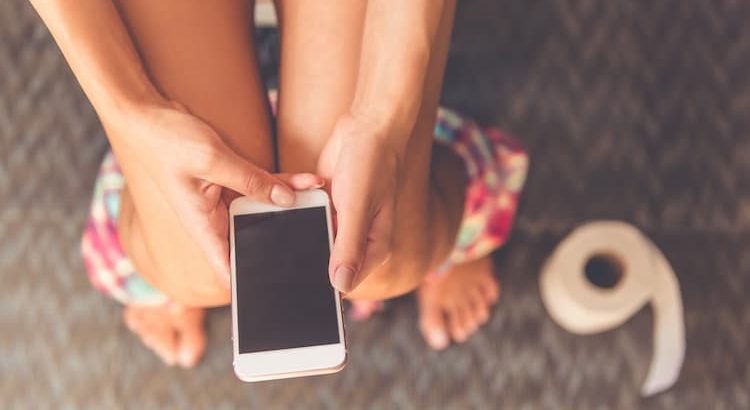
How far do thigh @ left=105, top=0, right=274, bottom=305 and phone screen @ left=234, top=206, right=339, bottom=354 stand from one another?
0.09m

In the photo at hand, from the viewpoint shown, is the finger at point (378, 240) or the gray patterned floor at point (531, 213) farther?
the gray patterned floor at point (531, 213)

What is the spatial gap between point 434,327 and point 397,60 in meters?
0.42

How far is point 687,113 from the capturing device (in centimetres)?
99

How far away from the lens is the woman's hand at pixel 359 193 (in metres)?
0.56

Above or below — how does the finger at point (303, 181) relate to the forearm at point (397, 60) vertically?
below

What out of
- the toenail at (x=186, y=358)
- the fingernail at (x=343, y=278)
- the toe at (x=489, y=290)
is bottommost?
the toenail at (x=186, y=358)

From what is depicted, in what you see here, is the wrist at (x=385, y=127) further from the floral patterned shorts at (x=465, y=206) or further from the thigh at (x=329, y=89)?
the floral patterned shorts at (x=465, y=206)

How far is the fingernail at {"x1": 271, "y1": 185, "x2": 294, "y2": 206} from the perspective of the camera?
0.59m

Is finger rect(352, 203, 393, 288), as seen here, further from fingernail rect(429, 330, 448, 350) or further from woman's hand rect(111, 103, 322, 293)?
fingernail rect(429, 330, 448, 350)

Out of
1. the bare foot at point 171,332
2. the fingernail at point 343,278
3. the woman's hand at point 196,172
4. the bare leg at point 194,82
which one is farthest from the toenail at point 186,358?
the fingernail at point 343,278

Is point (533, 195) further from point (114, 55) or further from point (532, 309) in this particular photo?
point (114, 55)

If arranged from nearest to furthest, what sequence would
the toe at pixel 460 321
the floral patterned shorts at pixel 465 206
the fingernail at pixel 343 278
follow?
1. the fingernail at pixel 343 278
2. the floral patterned shorts at pixel 465 206
3. the toe at pixel 460 321

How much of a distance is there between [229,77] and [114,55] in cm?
11

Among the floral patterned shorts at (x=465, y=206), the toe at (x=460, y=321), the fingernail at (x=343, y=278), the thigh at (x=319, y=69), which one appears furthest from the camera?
the toe at (x=460, y=321)
